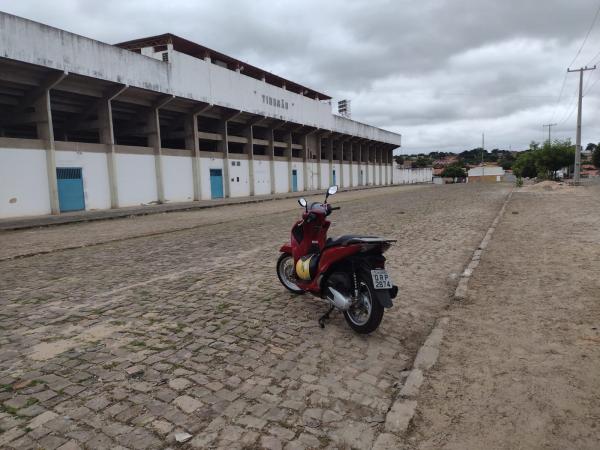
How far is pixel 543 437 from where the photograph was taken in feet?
8.54

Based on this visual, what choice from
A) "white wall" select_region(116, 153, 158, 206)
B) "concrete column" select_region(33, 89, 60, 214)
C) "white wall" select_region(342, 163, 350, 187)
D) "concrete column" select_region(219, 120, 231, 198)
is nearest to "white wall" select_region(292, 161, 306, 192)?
"concrete column" select_region(219, 120, 231, 198)

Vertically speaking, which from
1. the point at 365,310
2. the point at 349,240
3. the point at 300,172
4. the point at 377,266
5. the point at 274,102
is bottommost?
the point at 365,310

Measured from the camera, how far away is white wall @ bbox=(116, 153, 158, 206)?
24.8 metres

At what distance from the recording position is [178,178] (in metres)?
29.1

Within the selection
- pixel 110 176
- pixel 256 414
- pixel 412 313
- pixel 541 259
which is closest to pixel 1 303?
pixel 256 414

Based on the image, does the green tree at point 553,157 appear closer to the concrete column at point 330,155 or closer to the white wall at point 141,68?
the concrete column at point 330,155

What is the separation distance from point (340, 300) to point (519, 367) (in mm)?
1706

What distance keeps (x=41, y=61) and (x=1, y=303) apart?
17.9 metres

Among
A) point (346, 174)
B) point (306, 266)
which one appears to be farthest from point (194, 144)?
point (346, 174)

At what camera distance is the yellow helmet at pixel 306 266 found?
16.3 ft

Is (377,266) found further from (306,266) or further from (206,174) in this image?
(206,174)

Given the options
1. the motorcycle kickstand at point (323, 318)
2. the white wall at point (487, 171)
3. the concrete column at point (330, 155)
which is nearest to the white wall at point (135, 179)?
the motorcycle kickstand at point (323, 318)

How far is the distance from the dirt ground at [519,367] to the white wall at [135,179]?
74.4ft

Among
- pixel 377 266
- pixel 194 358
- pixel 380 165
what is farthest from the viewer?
pixel 380 165
